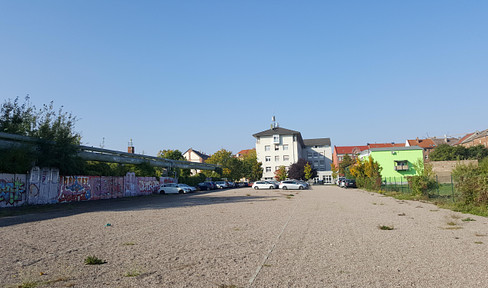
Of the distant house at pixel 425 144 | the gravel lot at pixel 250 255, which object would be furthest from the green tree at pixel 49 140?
the distant house at pixel 425 144

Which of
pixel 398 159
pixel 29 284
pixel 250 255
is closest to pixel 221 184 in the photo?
pixel 398 159

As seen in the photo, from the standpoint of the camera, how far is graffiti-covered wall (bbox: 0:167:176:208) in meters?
22.7

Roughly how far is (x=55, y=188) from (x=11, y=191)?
13.0 ft

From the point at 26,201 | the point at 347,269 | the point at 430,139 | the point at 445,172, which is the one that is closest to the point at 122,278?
the point at 347,269

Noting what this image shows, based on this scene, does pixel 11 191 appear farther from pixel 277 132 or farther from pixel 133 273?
pixel 277 132

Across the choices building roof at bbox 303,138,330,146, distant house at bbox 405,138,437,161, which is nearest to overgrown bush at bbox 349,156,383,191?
building roof at bbox 303,138,330,146

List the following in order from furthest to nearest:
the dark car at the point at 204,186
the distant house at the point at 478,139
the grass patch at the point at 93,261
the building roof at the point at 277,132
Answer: the distant house at the point at 478,139 < the building roof at the point at 277,132 < the dark car at the point at 204,186 < the grass patch at the point at 93,261

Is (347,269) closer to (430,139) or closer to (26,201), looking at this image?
(26,201)

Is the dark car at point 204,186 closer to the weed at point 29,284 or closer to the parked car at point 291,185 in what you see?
the parked car at point 291,185

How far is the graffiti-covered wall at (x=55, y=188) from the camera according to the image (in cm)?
2272

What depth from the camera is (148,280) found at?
18.0 ft

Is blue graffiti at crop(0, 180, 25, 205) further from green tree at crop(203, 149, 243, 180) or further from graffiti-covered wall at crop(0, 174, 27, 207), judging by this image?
green tree at crop(203, 149, 243, 180)

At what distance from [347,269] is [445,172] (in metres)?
68.7

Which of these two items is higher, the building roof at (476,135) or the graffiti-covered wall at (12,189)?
the building roof at (476,135)
